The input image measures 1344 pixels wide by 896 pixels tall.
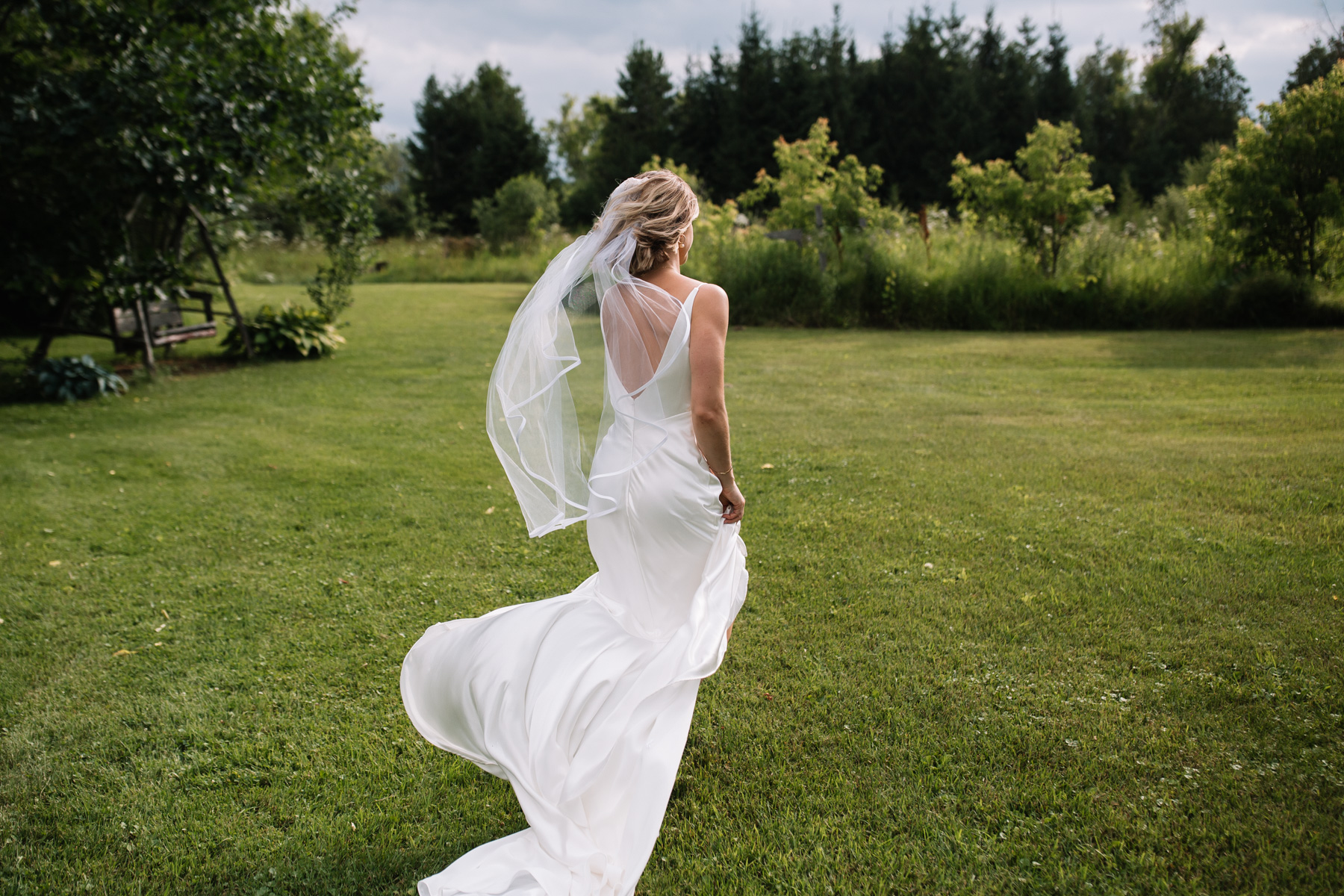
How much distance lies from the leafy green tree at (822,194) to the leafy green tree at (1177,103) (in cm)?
2843

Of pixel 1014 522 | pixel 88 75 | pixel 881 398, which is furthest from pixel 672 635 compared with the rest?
pixel 88 75

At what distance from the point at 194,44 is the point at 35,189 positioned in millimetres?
2678

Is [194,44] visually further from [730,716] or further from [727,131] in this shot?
[727,131]

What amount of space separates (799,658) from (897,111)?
42.5 meters

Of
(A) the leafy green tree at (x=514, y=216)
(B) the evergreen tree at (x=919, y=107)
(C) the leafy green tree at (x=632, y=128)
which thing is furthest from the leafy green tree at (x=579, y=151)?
(B) the evergreen tree at (x=919, y=107)

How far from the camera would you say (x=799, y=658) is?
12.6 feet

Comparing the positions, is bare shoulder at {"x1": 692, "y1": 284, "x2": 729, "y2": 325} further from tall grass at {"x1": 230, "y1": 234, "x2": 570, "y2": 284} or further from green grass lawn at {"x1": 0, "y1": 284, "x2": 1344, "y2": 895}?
tall grass at {"x1": 230, "y1": 234, "x2": 570, "y2": 284}

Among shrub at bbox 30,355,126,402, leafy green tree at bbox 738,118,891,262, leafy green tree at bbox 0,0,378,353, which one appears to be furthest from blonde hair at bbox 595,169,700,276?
leafy green tree at bbox 738,118,891,262

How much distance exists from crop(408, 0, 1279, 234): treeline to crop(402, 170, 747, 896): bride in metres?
35.0

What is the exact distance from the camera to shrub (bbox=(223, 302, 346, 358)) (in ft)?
40.5

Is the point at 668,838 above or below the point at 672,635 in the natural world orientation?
below

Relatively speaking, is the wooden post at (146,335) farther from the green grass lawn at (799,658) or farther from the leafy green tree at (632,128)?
the leafy green tree at (632,128)

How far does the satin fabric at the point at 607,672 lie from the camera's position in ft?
8.05

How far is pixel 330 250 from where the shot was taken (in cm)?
1255
